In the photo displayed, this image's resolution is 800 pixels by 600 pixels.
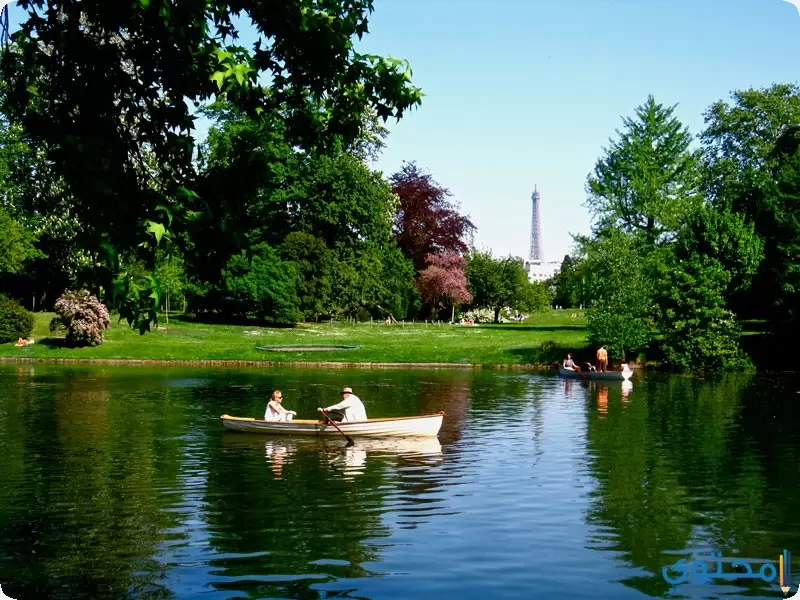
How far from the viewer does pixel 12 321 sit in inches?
2771

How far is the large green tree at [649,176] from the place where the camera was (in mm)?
79125

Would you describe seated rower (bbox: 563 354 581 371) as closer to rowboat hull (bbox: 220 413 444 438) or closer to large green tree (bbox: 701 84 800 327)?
large green tree (bbox: 701 84 800 327)

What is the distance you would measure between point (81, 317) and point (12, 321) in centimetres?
571

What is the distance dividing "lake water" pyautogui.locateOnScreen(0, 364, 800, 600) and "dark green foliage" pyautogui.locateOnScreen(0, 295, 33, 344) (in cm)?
3086

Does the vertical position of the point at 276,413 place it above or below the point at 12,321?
below

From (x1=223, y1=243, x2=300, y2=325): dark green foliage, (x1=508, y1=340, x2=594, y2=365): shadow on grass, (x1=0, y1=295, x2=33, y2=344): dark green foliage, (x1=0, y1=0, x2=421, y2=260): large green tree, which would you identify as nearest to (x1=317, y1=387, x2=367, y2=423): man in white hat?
(x1=0, y1=0, x2=421, y2=260): large green tree

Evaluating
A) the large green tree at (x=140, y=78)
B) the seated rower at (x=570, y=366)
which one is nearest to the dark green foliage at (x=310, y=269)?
the seated rower at (x=570, y=366)

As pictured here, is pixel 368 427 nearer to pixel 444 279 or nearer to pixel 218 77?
pixel 218 77

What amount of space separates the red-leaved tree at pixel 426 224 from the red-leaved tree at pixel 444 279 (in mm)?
1768

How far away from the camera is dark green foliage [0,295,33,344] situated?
6975 centimetres

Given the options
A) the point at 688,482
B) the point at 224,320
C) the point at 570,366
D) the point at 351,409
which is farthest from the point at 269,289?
the point at 688,482

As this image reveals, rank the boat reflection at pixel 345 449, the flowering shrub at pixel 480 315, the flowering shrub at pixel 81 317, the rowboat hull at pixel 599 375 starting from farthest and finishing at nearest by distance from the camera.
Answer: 1. the flowering shrub at pixel 480 315
2. the flowering shrub at pixel 81 317
3. the rowboat hull at pixel 599 375
4. the boat reflection at pixel 345 449

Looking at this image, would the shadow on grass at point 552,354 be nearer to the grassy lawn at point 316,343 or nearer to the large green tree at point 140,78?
the grassy lawn at point 316,343

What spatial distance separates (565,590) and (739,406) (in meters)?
29.8
